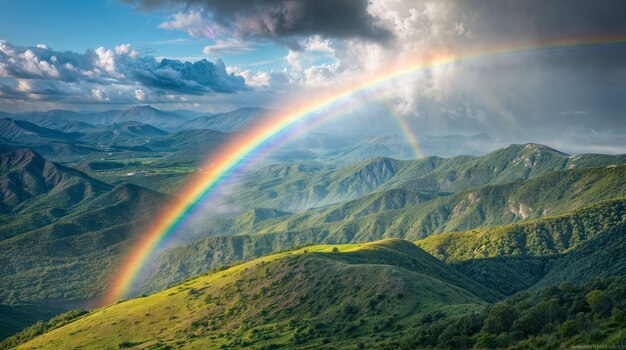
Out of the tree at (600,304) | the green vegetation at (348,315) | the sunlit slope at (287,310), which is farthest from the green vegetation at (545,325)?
the sunlit slope at (287,310)

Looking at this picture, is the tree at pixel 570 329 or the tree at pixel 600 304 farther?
the tree at pixel 600 304

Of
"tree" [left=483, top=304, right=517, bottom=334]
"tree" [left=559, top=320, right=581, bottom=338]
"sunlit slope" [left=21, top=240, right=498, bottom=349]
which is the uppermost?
"tree" [left=559, top=320, right=581, bottom=338]

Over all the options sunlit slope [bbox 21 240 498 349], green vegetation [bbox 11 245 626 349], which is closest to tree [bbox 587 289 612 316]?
green vegetation [bbox 11 245 626 349]

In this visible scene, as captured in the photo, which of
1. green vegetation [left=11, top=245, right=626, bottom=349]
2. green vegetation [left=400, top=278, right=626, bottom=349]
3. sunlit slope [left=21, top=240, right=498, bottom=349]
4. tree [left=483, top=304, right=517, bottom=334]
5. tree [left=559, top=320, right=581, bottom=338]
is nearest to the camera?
green vegetation [left=400, top=278, right=626, bottom=349]

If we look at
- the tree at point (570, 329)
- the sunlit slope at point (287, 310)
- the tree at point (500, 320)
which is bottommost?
the sunlit slope at point (287, 310)

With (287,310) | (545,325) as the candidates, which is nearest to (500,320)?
(545,325)

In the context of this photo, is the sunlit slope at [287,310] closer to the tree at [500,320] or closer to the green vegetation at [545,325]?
the green vegetation at [545,325]

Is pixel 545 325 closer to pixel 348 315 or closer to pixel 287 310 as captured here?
pixel 348 315

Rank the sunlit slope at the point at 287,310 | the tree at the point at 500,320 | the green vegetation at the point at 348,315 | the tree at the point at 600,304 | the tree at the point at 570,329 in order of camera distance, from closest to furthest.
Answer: the tree at the point at 570,329
the tree at the point at 600,304
the green vegetation at the point at 348,315
the tree at the point at 500,320
the sunlit slope at the point at 287,310

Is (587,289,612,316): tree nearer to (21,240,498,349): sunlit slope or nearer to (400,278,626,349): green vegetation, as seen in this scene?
(400,278,626,349): green vegetation
